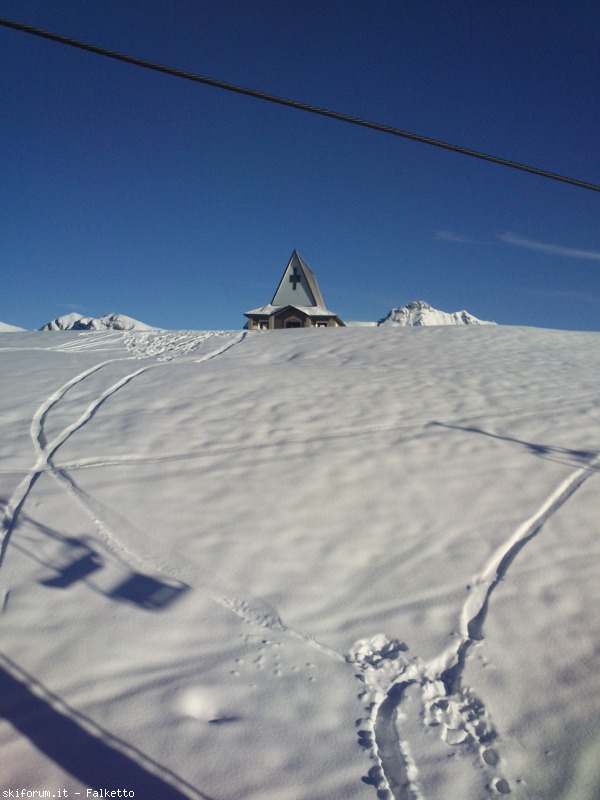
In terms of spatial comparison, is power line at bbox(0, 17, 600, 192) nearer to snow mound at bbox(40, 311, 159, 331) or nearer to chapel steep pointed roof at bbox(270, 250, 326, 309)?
chapel steep pointed roof at bbox(270, 250, 326, 309)

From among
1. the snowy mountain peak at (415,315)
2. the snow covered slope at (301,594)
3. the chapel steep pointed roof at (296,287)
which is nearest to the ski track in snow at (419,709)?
the snow covered slope at (301,594)

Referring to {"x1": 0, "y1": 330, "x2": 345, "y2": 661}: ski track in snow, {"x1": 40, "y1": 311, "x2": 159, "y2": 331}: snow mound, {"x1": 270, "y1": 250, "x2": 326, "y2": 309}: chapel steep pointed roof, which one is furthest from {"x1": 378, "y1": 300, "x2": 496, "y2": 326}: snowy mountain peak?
{"x1": 0, "y1": 330, "x2": 345, "y2": 661}: ski track in snow

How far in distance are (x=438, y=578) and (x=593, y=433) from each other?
337 cm

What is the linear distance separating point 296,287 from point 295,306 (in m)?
1.78

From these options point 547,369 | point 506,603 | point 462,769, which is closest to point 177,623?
point 462,769

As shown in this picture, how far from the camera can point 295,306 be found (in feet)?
107

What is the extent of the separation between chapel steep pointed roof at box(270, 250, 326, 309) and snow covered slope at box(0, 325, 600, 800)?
2619cm

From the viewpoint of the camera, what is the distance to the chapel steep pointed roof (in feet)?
109

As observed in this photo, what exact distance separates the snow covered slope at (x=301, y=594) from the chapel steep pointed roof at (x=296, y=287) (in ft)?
85.9

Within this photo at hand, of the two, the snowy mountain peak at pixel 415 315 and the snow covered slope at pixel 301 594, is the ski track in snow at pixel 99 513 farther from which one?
the snowy mountain peak at pixel 415 315

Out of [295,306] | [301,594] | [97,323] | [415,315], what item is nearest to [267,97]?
[301,594]

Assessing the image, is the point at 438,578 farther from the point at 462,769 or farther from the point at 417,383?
the point at 417,383

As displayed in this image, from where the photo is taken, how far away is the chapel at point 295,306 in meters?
31.8

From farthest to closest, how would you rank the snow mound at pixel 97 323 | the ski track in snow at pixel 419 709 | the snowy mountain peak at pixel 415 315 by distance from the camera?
the snowy mountain peak at pixel 415 315, the snow mound at pixel 97 323, the ski track in snow at pixel 419 709
